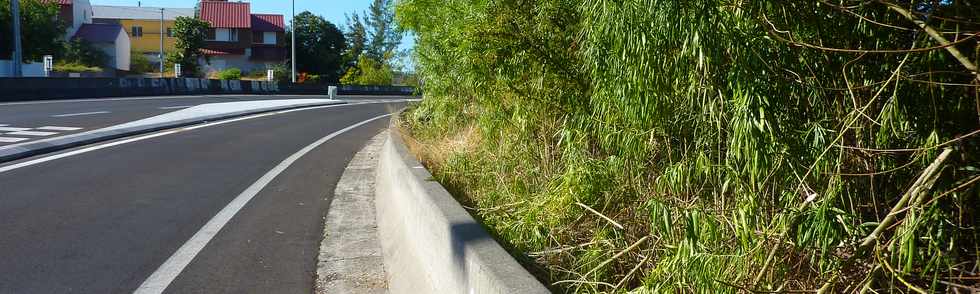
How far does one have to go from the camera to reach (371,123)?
2452 centimetres

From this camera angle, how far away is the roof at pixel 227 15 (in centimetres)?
8569

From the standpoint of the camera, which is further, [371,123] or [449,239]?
[371,123]

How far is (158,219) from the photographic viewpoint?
8.05 m

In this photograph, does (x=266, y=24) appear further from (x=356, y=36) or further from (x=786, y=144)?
(x=786, y=144)

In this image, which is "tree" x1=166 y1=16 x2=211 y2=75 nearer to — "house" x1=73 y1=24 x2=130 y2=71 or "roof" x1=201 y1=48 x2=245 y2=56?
"house" x1=73 y1=24 x2=130 y2=71

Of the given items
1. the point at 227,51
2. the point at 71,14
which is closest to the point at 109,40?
the point at 71,14

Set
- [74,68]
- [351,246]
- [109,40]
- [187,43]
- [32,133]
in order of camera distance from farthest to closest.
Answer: [187,43] → [109,40] → [74,68] → [32,133] → [351,246]

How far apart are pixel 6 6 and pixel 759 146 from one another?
67.8 m

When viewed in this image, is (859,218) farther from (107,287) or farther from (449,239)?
(107,287)

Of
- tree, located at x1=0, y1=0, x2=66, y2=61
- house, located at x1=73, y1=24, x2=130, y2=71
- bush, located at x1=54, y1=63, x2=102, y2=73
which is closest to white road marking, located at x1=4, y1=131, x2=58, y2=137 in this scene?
bush, located at x1=54, y1=63, x2=102, y2=73

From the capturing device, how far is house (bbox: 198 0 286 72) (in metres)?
85.9

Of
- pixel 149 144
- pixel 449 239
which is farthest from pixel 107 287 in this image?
pixel 149 144

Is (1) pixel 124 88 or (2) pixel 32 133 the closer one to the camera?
(2) pixel 32 133

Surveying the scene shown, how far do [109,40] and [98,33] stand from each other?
2275mm
